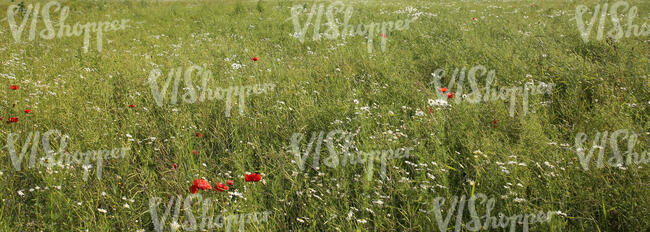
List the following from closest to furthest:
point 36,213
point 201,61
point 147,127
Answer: point 36,213 < point 147,127 < point 201,61

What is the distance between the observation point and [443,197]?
2369mm

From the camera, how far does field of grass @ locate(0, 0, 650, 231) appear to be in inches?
89.8

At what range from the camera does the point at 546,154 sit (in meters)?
2.68

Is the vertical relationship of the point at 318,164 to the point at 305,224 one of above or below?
above

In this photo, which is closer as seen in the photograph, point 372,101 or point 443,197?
point 443,197

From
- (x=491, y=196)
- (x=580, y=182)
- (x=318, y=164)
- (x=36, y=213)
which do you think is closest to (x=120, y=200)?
(x=36, y=213)

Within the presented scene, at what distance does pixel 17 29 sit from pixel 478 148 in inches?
430

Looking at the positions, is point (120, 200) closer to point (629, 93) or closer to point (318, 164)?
point (318, 164)

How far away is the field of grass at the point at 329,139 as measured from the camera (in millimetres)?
2281

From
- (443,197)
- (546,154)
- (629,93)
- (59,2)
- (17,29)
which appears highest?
(59,2)

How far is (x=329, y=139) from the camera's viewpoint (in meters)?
3.00

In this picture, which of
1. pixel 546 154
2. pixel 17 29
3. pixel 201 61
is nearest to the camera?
pixel 546 154

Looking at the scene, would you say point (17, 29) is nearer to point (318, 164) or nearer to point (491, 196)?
point (318, 164)

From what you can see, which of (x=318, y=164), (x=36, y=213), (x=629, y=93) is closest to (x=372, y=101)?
(x=318, y=164)
